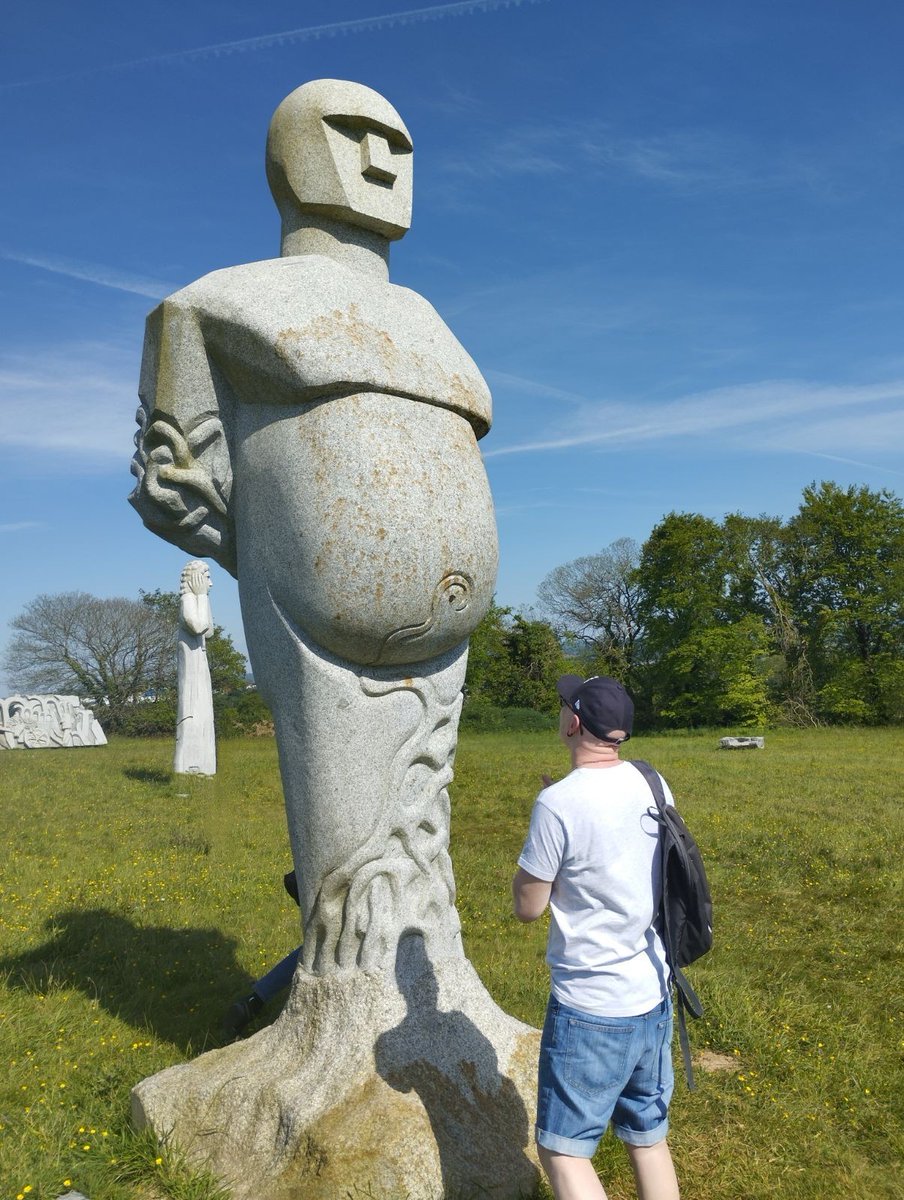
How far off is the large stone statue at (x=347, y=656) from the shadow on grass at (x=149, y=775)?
11827 mm

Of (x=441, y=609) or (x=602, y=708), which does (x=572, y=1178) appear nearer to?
(x=602, y=708)

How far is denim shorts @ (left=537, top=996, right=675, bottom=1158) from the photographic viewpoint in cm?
256

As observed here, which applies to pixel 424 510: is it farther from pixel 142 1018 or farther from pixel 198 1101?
pixel 142 1018

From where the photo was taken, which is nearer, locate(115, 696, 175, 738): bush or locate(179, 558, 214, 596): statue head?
locate(179, 558, 214, 596): statue head

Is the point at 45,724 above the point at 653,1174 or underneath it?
above

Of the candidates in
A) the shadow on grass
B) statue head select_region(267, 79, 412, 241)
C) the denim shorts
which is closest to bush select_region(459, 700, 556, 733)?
the shadow on grass

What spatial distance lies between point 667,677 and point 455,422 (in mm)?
29986

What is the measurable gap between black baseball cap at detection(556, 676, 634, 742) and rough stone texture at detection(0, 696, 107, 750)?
79.2ft

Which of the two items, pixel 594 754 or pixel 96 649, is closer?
pixel 594 754

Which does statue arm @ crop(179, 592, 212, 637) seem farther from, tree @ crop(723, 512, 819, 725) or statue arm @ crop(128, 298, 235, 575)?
tree @ crop(723, 512, 819, 725)

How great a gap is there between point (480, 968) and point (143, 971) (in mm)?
2112

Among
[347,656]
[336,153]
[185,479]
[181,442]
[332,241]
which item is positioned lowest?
[347,656]

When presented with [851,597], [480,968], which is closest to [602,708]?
[480,968]

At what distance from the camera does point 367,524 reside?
11.1ft
